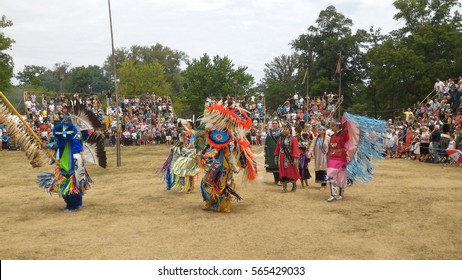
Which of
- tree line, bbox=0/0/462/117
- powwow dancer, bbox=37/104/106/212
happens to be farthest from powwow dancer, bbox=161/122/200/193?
tree line, bbox=0/0/462/117

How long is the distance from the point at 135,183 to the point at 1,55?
3716 centimetres

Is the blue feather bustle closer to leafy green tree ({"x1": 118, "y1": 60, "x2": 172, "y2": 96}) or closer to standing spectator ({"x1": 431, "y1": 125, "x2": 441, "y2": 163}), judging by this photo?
standing spectator ({"x1": 431, "y1": 125, "x2": 441, "y2": 163})

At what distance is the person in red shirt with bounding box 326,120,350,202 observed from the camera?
9.07 meters

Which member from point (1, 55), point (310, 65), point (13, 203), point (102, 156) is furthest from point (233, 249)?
point (310, 65)

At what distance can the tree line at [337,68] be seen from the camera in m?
34.8

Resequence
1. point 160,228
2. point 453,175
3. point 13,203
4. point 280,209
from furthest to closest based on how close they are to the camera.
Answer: point 453,175 < point 13,203 < point 280,209 < point 160,228

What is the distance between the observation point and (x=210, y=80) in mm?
51719

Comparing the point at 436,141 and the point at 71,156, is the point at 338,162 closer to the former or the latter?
the point at 71,156

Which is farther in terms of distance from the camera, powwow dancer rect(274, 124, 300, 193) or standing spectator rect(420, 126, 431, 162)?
standing spectator rect(420, 126, 431, 162)

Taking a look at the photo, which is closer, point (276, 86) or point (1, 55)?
point (1, 55)

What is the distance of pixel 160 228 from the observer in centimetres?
689

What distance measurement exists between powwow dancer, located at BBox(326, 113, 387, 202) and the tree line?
607 inches

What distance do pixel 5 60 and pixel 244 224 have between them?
42173 millimetres

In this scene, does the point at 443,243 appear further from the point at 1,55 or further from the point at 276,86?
the point at 276,86
